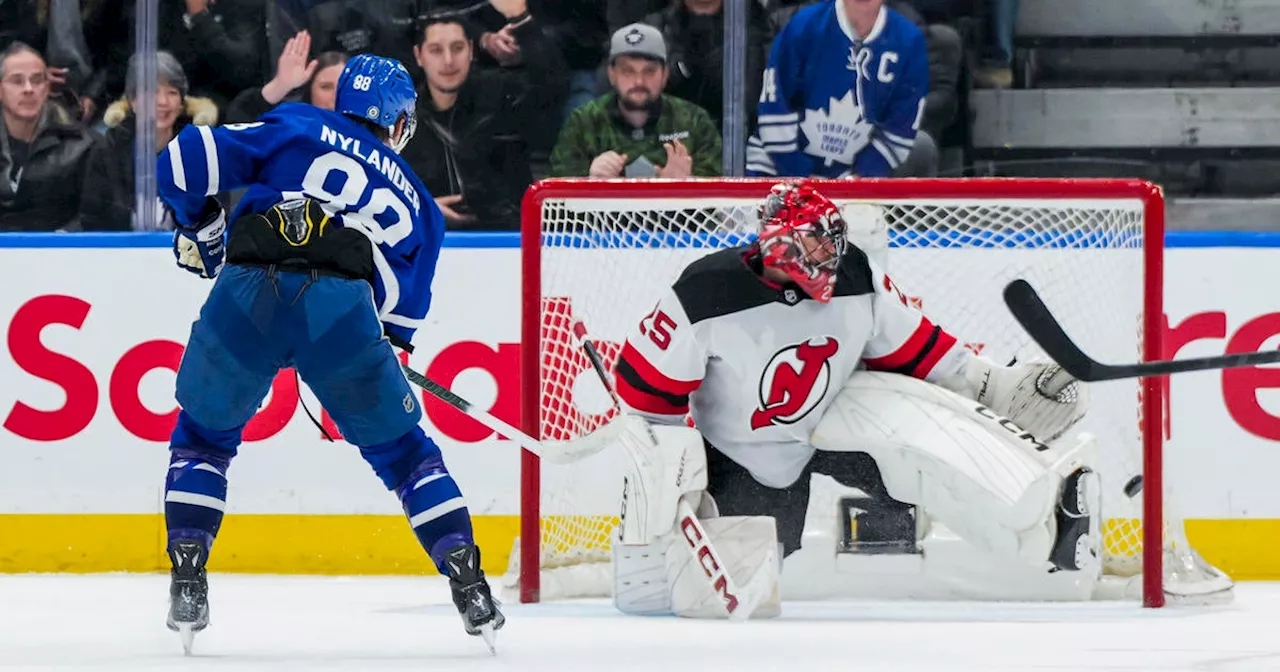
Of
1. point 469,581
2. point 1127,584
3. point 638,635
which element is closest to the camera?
point 469,581

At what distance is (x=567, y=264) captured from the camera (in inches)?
149

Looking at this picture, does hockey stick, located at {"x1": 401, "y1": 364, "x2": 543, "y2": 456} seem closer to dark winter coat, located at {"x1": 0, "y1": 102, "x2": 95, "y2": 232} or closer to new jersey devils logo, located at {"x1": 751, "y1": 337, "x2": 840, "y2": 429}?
new jersey devils logo, located at {"x1": 751, "y1": 337, "x2": 840, "y2": 429}

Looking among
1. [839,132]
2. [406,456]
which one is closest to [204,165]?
[406,456]

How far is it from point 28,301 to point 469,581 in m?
1.74

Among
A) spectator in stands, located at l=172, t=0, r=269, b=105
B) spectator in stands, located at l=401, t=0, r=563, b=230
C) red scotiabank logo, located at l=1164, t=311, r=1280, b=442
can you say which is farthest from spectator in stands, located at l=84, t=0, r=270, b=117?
red scotiabank logo, located at l=1164, t=311, r=1280, b=442

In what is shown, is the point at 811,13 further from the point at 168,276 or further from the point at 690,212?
the point at 168,276

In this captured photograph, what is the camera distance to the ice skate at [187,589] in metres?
2.84

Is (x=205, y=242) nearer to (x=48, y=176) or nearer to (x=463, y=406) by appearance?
(x=463, y=406)

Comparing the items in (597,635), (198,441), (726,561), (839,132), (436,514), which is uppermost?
(839,132)

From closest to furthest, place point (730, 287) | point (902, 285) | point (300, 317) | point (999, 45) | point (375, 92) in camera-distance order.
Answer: point (300, 317) → point (375, 92) → point (730, 287) → point (902, 285) → point (999, 45)

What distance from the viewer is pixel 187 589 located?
9.34 feet

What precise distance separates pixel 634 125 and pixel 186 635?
182cm

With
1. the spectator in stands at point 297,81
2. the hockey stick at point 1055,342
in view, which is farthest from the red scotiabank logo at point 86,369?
the hockey stick at point 1055,342

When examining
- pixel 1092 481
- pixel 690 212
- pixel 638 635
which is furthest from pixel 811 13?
pixel 638 635
